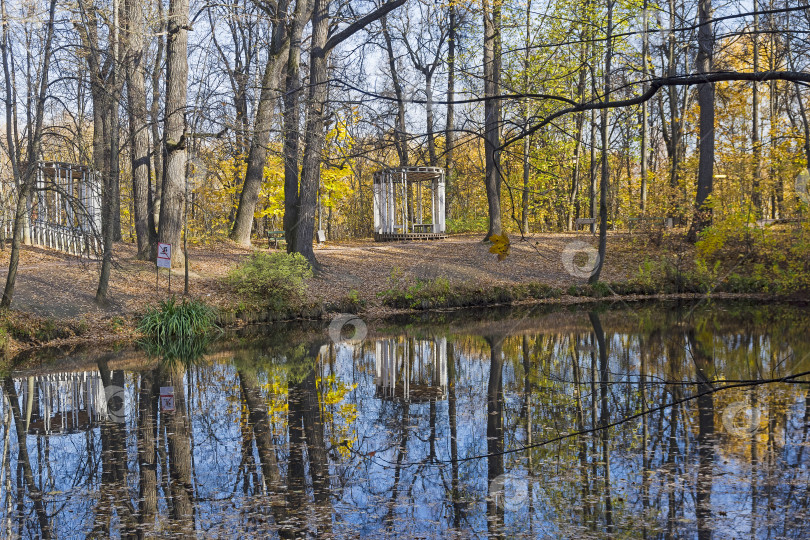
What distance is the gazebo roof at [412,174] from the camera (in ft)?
79.6

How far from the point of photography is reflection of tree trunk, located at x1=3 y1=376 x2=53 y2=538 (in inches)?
188

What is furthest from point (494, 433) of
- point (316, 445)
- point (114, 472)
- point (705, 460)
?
point (114, 472)

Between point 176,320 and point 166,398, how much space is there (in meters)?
5.22

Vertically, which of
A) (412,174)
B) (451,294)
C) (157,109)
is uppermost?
(157,109)

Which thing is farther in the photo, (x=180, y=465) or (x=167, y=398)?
(x=167, y=398)

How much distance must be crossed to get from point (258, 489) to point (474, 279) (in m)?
13.1

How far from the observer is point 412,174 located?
2517 cm

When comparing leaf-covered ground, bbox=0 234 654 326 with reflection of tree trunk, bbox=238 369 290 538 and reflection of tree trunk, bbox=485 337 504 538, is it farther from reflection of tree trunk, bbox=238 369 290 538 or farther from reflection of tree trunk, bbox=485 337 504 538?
reflection of tree trunk, bbox=238 369 290 538

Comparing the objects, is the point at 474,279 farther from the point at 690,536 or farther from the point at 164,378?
the point at 690,536

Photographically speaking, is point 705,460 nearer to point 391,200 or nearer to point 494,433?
point 494,433

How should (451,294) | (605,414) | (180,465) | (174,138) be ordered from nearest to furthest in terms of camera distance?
1. (180,465)
2. (605,414)
3. (174,138)
4. (451,294)

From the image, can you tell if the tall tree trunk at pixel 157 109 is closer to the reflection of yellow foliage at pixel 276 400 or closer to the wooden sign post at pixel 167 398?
the wooden sign post at pixel 167 398

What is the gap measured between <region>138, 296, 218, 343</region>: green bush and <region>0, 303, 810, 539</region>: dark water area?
1749 mm

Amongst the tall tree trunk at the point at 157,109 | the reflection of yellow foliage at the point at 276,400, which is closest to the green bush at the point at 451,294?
the tall tree trunk at the point at 157,109
